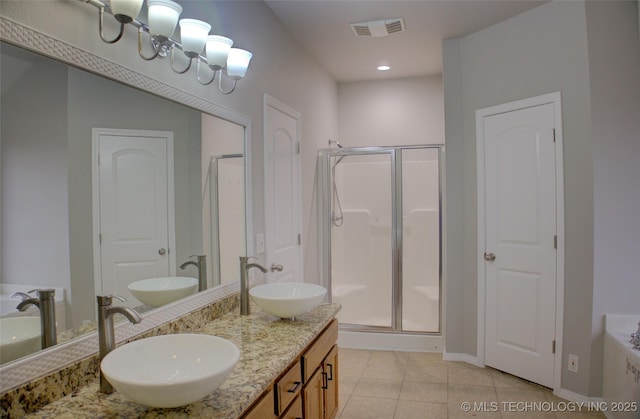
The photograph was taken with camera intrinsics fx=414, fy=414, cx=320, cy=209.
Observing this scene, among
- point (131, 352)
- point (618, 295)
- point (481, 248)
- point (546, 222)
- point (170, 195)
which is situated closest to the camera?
point (131, 352)

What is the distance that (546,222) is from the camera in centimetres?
287

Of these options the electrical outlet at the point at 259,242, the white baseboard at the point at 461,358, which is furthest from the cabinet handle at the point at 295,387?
the white baseboard at the point at 461,358

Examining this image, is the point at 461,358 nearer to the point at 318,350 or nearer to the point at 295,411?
the point at 318,350

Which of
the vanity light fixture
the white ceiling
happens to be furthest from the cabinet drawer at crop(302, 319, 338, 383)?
the white ceiling

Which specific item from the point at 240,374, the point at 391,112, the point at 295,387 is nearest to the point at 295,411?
the point at 295,387

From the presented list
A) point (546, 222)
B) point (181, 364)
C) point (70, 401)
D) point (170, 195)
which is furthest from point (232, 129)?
point (546, 222)

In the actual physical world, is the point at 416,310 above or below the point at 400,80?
below

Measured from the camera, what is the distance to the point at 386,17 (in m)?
3.01

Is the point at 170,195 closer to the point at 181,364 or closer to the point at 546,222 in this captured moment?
the point at 181,364

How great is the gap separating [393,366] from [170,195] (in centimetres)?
244

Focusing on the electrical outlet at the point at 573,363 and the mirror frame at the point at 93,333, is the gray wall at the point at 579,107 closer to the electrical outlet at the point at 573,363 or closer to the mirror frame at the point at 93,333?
the electrical outlet at the point at 573,363

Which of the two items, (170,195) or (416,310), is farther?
(416,310)

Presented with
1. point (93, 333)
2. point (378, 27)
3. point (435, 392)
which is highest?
point (378, 27)

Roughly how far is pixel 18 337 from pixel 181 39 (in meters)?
1.26
